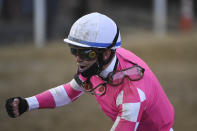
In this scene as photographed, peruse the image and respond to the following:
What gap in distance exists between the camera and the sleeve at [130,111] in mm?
3457

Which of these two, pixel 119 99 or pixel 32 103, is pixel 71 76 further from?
pixel 119 99

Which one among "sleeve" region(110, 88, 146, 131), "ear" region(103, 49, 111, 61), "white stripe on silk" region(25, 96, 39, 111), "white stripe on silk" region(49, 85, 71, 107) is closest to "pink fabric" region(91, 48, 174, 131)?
"sleeve" region(110, 88, 146, 131)

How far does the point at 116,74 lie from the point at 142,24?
15.3 meters

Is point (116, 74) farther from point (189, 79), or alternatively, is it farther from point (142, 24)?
point (142, 24)

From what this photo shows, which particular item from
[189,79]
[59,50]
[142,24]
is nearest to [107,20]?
[189,79]

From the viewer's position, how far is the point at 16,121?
25.5ft

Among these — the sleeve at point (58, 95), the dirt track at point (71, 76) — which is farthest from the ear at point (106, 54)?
the dirt track at point (71, 76)

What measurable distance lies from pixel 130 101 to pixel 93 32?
60 cm

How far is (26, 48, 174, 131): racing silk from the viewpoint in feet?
11.4

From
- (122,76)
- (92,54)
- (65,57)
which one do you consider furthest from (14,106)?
(65,57)

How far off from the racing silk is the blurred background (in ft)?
10.5

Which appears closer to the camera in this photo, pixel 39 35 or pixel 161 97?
pixel 161 97

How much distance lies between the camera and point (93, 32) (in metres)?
3.60

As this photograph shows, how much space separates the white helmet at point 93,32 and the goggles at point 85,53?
5 cm
